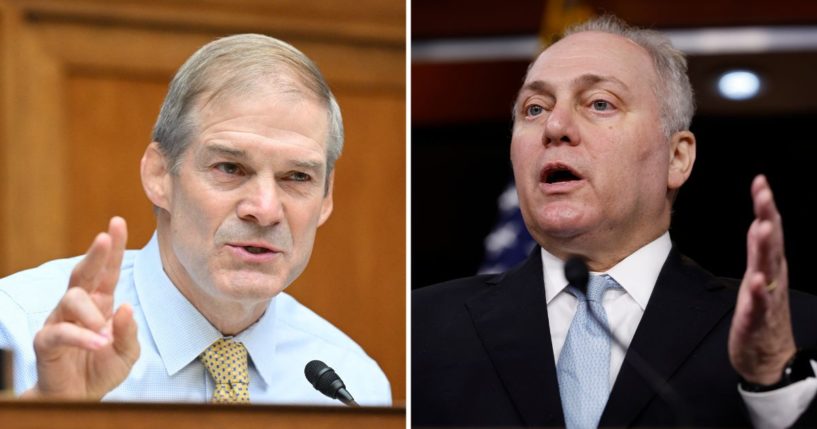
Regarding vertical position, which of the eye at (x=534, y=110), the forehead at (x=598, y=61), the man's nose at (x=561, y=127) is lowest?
the man's nose at (x=561, y=127)

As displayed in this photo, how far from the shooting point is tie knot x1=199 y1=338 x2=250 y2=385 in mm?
4836

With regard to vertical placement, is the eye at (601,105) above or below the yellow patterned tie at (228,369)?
above

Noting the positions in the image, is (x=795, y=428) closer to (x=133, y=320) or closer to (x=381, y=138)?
(x=381, y=138)

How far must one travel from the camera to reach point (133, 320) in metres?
4.65

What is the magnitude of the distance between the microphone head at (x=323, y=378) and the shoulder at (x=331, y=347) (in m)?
0.05

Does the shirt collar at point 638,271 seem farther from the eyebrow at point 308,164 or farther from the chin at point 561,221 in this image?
the eyebrow at point 308,164

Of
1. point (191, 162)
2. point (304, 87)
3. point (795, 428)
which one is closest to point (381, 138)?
point (304, 87)

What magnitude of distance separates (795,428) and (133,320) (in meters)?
1.96

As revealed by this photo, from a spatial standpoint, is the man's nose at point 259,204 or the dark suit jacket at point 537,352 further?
the man's nose at point 259,204

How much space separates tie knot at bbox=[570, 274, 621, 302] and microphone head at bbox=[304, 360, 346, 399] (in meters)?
0.81

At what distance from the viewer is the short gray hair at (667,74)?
192 inches

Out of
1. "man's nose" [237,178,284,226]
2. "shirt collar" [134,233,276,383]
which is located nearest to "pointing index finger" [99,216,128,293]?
"shirt collar" [134,233,276,383]

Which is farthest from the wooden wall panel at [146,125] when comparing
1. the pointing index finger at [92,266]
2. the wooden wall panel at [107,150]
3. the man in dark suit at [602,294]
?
the pointing index finger at [92,266]

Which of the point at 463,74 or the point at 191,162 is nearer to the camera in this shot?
the point at 191,162
